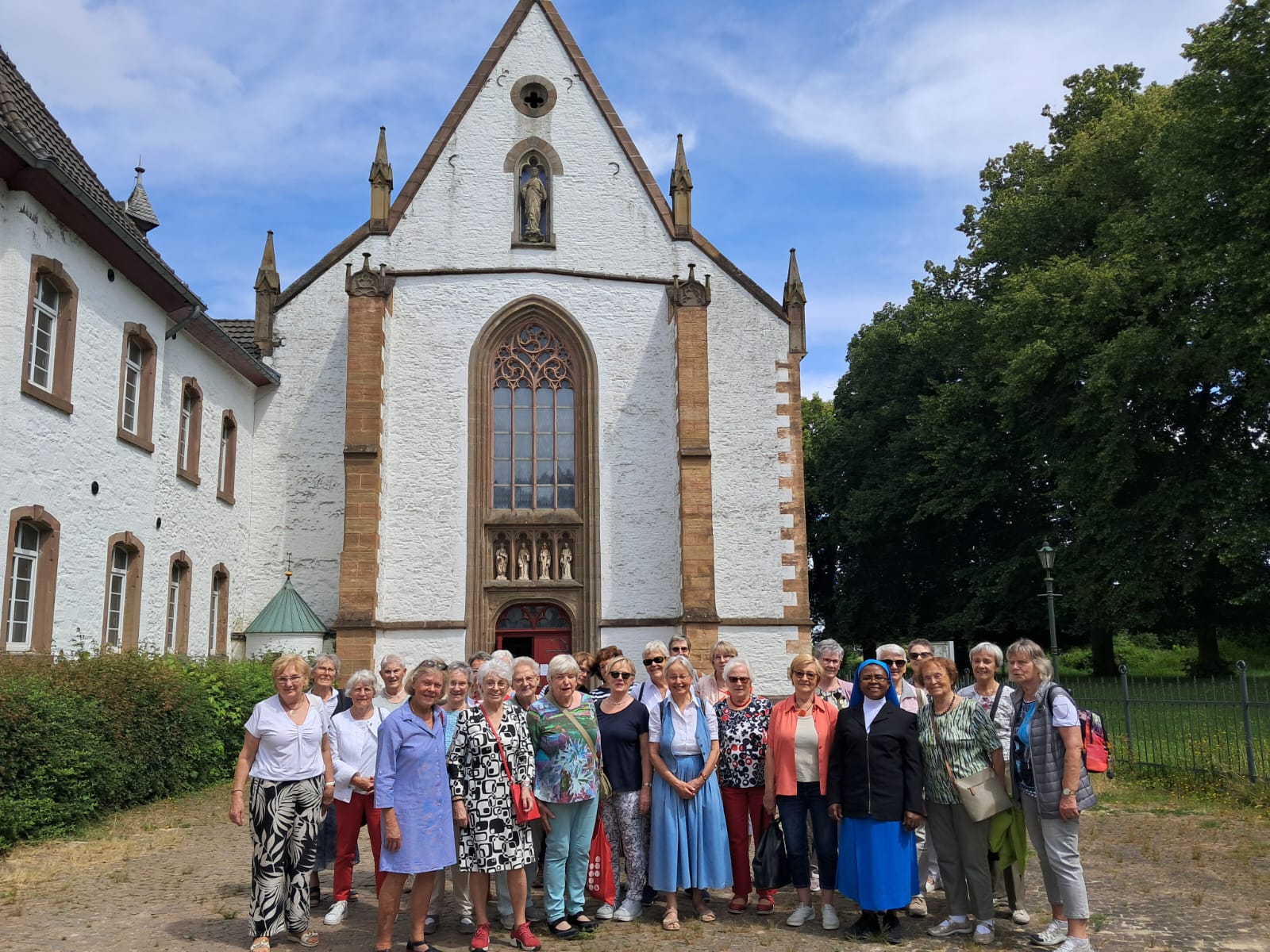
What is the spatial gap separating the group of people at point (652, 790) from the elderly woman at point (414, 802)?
11 millimetres

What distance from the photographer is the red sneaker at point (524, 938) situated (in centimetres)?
593

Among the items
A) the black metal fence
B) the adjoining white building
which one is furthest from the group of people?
the adjoining white building

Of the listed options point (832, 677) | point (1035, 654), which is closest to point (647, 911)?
point (832, 677)

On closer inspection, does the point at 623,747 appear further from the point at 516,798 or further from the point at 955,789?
the point at 955,789

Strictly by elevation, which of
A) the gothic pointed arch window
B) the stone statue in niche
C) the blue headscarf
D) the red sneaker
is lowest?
the red sneaker

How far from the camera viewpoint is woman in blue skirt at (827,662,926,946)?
6141 mm

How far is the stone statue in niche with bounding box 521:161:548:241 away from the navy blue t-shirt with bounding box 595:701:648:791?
50.7 feet

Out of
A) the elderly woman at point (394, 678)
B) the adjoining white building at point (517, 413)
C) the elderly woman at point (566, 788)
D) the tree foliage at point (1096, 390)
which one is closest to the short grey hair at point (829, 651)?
the elderly woman at point (566, 788)

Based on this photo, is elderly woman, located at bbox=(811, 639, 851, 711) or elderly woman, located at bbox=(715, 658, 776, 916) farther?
elderly woman, located at bbox=(811, 639, 851, 711)

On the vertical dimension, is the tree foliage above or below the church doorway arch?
above

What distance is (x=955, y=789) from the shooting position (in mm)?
6301

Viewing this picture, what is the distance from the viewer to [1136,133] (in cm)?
2384

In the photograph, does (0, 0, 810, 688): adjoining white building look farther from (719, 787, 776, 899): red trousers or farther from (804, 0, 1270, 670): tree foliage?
(719, 787, 776, 899): red trousers

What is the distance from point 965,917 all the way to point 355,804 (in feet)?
12.9
